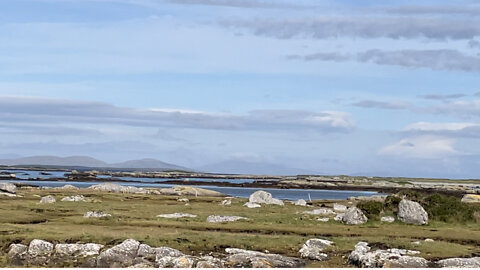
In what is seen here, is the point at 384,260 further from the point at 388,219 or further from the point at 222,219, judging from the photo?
the point at 222,219

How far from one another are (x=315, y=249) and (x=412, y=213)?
23.2 meters

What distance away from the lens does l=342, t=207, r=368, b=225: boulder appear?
194 ft

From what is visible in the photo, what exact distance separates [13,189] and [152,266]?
6806cm

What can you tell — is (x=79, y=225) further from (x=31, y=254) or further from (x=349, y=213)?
(x=349, y=213)

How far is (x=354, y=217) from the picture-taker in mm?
59344

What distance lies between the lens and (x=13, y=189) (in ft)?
316

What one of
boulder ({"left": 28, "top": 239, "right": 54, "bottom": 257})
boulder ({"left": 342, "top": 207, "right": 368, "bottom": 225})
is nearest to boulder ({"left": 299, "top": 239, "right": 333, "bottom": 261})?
boulder ({"left": 342, "top": 207, "right": 368, "bottom": 225})

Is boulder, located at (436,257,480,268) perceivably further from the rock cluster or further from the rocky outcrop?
the rock cluster

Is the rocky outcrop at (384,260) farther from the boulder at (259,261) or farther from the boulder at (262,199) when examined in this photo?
the boulder at (262,199)

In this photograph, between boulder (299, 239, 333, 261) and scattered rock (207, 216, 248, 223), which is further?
scattered rock (207, 216, 248, 223)

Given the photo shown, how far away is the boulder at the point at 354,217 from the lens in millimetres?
59156

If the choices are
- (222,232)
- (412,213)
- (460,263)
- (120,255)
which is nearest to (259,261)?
(120,255)

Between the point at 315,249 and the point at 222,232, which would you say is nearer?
the point at 315,249

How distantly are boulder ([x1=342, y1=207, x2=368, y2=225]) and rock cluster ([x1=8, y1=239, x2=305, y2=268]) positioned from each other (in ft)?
71.3
